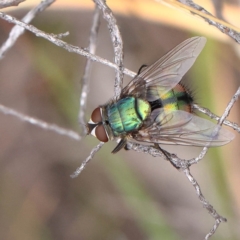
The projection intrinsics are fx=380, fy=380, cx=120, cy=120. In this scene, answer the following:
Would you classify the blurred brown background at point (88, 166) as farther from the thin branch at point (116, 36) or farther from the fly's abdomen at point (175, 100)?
the thin branch at point (116, 36)

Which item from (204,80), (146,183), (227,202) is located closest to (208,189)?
(227,202)

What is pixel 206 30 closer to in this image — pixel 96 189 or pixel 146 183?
pixel 146 183

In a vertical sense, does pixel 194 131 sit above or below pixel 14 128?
above

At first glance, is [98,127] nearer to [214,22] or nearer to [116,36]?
[116,36]

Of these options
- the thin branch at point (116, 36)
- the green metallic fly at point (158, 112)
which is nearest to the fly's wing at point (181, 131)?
the green metallic fly at point (158, 112)

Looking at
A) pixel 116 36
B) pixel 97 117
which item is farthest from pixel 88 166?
pixel 116 36
